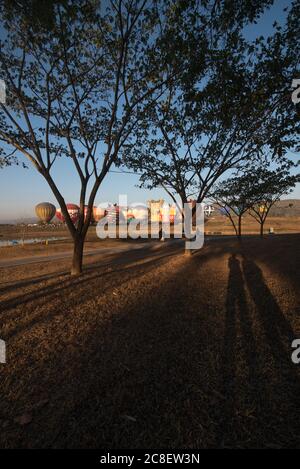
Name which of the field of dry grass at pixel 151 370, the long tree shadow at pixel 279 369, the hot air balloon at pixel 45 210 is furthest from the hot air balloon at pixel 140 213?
the long tree shadow at pixel 279 369

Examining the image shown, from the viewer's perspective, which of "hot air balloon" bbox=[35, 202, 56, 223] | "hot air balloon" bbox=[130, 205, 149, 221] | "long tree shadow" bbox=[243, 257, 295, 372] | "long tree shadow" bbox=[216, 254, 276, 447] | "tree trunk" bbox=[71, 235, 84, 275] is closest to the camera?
"long tree shadow" bbox=[216, 254, 276, 447]

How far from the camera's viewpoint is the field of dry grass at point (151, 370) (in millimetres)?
2697

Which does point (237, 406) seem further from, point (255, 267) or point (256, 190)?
point (256, 190)

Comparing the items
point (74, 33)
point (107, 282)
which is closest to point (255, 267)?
point (107, 282)

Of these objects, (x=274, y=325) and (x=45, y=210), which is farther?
(x=45, y=210)

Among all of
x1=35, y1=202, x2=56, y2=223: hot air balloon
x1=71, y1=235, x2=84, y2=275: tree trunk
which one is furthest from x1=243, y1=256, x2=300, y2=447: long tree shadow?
x1=35, y1=202, x2=56, y2=223: hot air balloon

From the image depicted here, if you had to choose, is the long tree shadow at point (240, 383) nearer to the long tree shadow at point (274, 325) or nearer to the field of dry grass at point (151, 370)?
the field of dry grass at point (151, 370)

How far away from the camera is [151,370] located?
3.84m

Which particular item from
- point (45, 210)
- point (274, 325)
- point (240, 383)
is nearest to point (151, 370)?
point (240, 383)

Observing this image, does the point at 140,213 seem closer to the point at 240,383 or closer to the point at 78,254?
the point at 78,254

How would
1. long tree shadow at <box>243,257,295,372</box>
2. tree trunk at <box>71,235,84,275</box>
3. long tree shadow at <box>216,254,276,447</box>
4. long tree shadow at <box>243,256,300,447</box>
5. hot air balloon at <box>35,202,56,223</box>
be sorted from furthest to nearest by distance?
hot air balloon at <box>35,202,56,223</box>, tree trunk at <box>71,235,84,275</box>, long tree shadow at <box>243,257,295,372</box>, long tree shadow at <box>243,256,300,447</box>, long tree shadow at <box>216,254,276,447</box>

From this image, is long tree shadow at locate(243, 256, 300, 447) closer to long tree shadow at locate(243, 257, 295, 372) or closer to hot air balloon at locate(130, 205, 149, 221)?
long tree shadow at locate(243, 257, 295, 372)

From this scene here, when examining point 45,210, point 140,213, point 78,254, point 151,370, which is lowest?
point 151,370

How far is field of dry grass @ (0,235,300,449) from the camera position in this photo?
270cm
